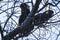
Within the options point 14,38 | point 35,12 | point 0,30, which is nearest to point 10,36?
point 14,38

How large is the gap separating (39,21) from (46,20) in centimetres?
18

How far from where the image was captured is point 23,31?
2287 mm

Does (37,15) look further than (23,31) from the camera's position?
Yes

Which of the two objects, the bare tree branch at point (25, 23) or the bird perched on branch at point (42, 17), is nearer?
the bare tree branch at point (25, 23)

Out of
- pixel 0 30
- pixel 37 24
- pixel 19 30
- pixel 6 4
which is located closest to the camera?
pixel 19 30

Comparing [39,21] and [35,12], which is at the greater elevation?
[35,12]

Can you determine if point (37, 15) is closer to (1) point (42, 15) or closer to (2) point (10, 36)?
(1) point (42, 15)

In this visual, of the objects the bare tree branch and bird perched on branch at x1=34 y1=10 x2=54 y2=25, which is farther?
bird perched on branch at x1=34 y1=10 x2=54 y2=25

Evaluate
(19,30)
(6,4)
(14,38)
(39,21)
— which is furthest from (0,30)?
(6,4)

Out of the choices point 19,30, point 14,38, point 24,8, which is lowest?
point 14,38

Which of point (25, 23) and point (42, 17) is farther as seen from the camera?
point (42, 17)

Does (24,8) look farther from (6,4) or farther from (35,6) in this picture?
(6,4)

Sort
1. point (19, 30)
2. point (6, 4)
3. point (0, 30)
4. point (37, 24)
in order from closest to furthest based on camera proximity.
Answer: point (19, 30), point (37, 24), point (0, 30), point (6, 4)

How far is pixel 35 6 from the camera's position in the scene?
7.51 ft
